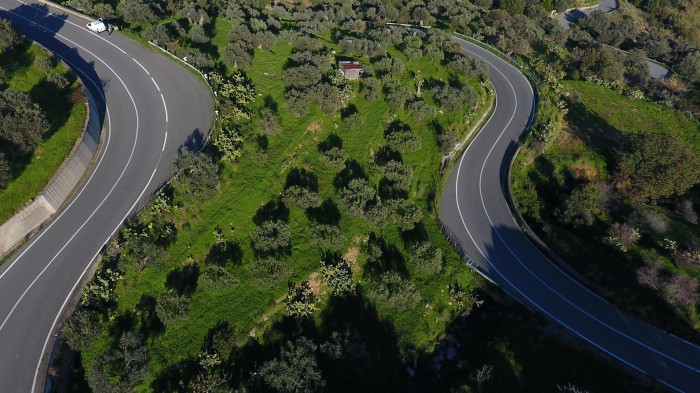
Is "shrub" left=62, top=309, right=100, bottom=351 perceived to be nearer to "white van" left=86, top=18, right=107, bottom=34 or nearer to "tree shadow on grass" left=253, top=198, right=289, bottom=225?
"tree shadow on grass" left=253, top=198, right=289, bottom=225

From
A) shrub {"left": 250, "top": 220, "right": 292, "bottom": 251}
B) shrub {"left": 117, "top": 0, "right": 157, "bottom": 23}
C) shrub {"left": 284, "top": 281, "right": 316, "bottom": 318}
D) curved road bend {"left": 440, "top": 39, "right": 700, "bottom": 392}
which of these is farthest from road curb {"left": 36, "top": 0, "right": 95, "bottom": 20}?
curved road bend {"left": 440, "top": 39, "right": 700, "bottom": 392}

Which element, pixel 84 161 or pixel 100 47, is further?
pixel 100 47

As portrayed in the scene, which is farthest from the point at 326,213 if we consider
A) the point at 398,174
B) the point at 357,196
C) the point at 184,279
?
the point at 184,279

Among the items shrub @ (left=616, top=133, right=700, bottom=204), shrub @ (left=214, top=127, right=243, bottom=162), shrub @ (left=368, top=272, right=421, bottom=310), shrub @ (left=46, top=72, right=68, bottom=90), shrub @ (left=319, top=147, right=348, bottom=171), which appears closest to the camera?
shrub @ (left=368, top=272, right=421, bottom=310)

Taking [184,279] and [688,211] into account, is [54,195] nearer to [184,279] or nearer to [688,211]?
[184,279]

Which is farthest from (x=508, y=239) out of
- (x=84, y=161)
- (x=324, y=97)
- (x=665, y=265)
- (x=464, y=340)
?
(x=84, y=161)

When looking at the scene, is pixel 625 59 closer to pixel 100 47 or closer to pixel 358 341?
pixel 358 341
